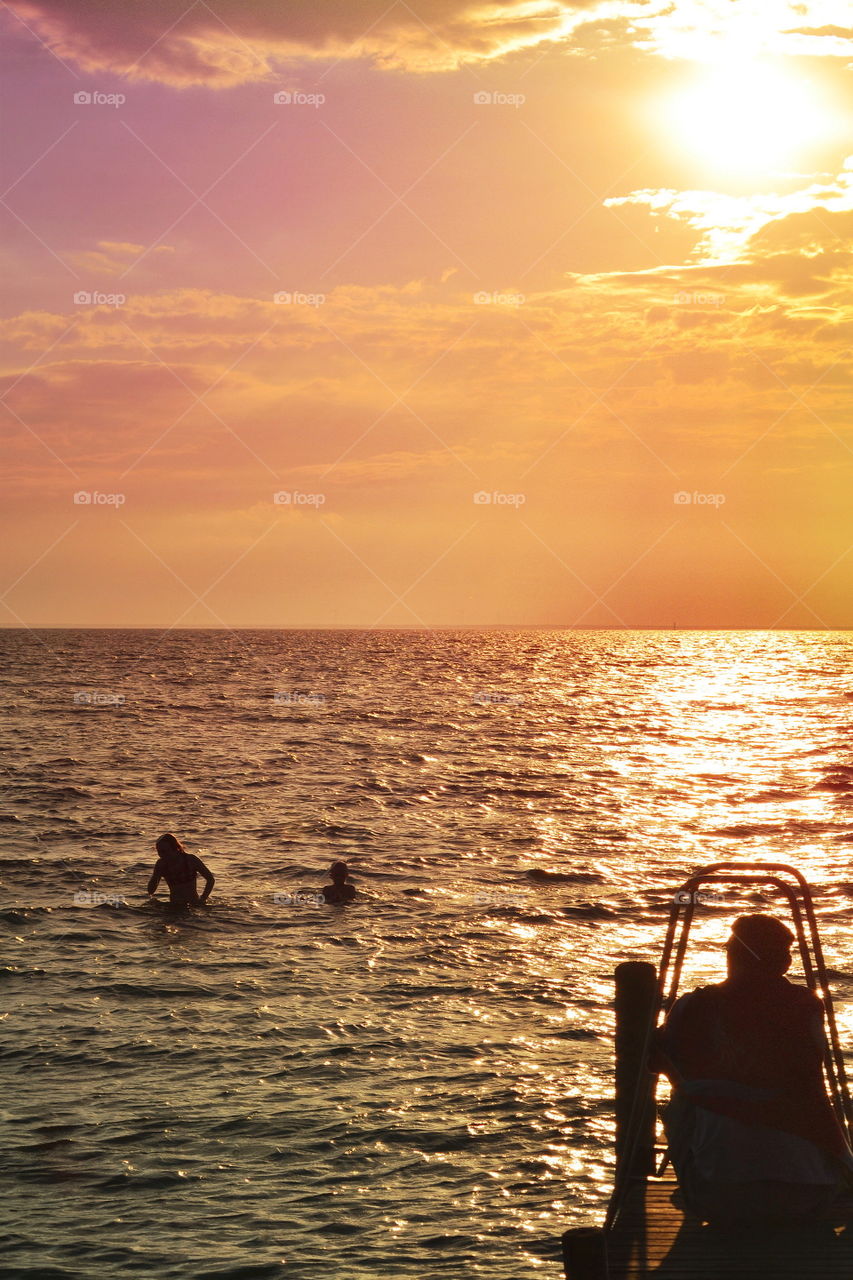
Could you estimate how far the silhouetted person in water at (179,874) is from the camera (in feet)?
74.8

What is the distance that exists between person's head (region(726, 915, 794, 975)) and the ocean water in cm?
393

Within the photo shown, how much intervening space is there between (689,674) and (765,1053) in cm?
12941

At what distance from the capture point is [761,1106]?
752 centimetres

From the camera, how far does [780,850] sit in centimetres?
2994

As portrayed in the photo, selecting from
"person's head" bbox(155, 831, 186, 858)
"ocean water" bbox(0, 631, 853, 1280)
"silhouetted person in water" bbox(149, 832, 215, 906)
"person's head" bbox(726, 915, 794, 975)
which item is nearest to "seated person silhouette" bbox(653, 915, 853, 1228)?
"person's head" bbox(726, 915, 794, 975)

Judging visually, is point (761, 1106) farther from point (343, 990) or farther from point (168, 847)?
point (168, 847)

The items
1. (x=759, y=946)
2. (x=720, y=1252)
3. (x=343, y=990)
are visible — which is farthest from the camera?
(x=343, y=990)

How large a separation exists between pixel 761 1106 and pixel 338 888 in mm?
16813

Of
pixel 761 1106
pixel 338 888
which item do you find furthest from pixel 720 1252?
pixel 338 888

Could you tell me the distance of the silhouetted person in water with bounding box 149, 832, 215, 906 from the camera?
22812 millimetres

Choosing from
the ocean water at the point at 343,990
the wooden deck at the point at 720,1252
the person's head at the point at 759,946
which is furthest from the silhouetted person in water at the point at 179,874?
the person's head at the point at 759,946

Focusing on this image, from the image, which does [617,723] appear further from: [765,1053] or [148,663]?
[148,663]

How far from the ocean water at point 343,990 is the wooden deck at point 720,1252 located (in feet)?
7.27

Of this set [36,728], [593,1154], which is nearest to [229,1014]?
[593,1154]
